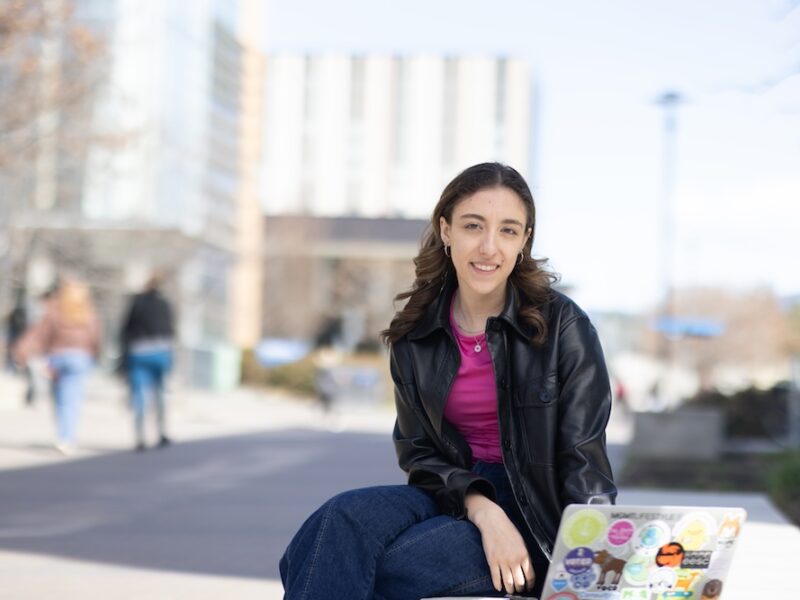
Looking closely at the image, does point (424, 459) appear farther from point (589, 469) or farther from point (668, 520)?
point (668, 520)

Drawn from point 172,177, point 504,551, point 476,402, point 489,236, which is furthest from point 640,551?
point 172,177

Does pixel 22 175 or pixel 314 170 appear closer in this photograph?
pixel 22 175

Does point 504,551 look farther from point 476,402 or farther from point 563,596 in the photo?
point 476,402

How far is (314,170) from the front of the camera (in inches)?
3334

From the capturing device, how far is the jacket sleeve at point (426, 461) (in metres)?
3.36

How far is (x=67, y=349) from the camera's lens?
13.2m

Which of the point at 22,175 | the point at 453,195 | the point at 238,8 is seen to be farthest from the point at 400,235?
the point at 453,195

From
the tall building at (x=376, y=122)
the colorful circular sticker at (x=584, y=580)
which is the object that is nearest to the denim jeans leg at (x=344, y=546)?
the colorful circular sticker at (x=584, y=580)

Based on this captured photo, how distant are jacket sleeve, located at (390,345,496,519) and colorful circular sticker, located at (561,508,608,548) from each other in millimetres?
616

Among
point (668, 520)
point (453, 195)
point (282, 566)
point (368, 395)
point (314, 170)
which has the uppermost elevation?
point (314, 170)

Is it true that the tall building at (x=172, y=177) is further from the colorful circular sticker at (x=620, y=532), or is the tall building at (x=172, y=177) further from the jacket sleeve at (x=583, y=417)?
the colorful circular sticker at (x=620, y=532)

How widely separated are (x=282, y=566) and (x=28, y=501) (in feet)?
20.4

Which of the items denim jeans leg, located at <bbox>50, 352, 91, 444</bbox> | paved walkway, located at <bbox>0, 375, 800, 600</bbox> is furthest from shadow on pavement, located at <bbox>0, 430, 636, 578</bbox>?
denim jeans leg, located at <bbox>50, 352, 91, 444</bbox>

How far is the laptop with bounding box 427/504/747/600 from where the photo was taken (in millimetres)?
2732
